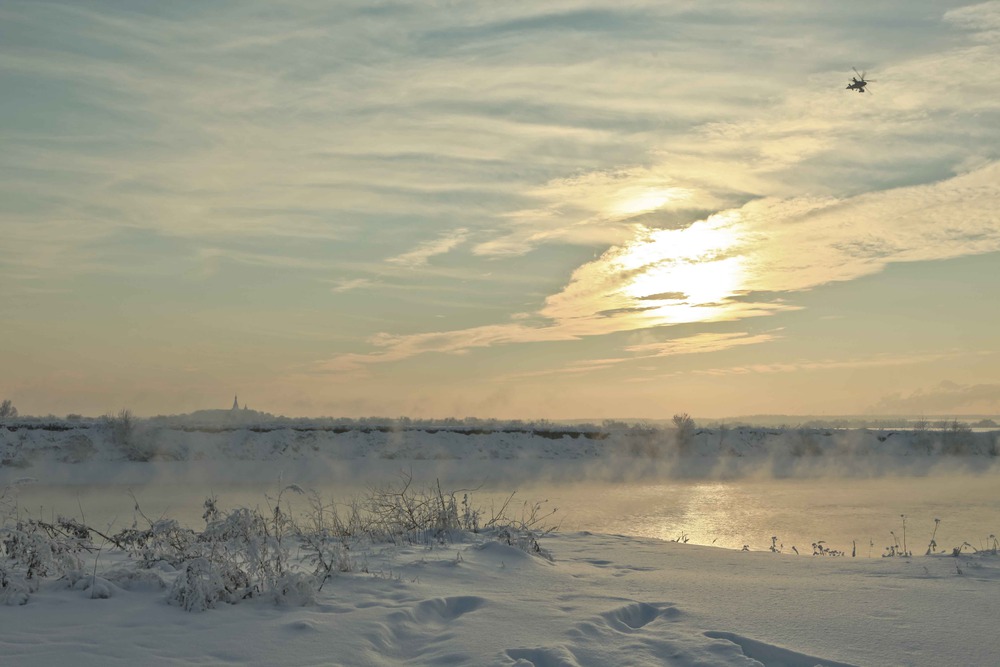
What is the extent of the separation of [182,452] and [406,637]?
2320cm

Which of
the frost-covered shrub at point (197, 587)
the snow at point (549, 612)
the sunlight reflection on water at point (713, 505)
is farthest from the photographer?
the sunlight reflection on water at point (713, 505)

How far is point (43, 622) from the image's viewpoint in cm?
491

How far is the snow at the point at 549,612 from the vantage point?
4438 mm

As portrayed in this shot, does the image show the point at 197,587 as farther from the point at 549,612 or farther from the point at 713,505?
the point at 713,505

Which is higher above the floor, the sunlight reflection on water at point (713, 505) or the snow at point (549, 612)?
the snow at point (549, 612)

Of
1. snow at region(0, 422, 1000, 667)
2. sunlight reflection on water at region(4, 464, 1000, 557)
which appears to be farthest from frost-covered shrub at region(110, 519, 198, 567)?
sunlight reflection on water at region(4, 464, 1000, 557)

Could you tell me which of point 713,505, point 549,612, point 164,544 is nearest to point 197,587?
point 164,544

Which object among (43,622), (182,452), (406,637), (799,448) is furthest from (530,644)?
(799,448)

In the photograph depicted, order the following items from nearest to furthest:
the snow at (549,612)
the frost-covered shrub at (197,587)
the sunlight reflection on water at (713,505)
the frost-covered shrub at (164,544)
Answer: the snow at (549,612) < the frost-covered shrub at (197,587) < the frost-covered shrub at (164,544) < the sunlight reflection on water at (713,505)

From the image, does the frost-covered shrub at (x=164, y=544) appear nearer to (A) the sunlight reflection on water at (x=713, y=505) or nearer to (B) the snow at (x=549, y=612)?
(B) the snow at (x=549, y=612)

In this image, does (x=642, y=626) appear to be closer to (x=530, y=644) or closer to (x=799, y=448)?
(x=530, y=644)

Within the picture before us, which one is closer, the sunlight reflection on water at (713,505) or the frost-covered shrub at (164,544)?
the frost-covered shrub at (164,544)

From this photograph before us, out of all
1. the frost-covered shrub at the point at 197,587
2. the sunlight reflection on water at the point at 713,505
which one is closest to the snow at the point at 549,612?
the frost-covered shrub at the point at 197,587

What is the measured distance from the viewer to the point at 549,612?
540 centimetres
